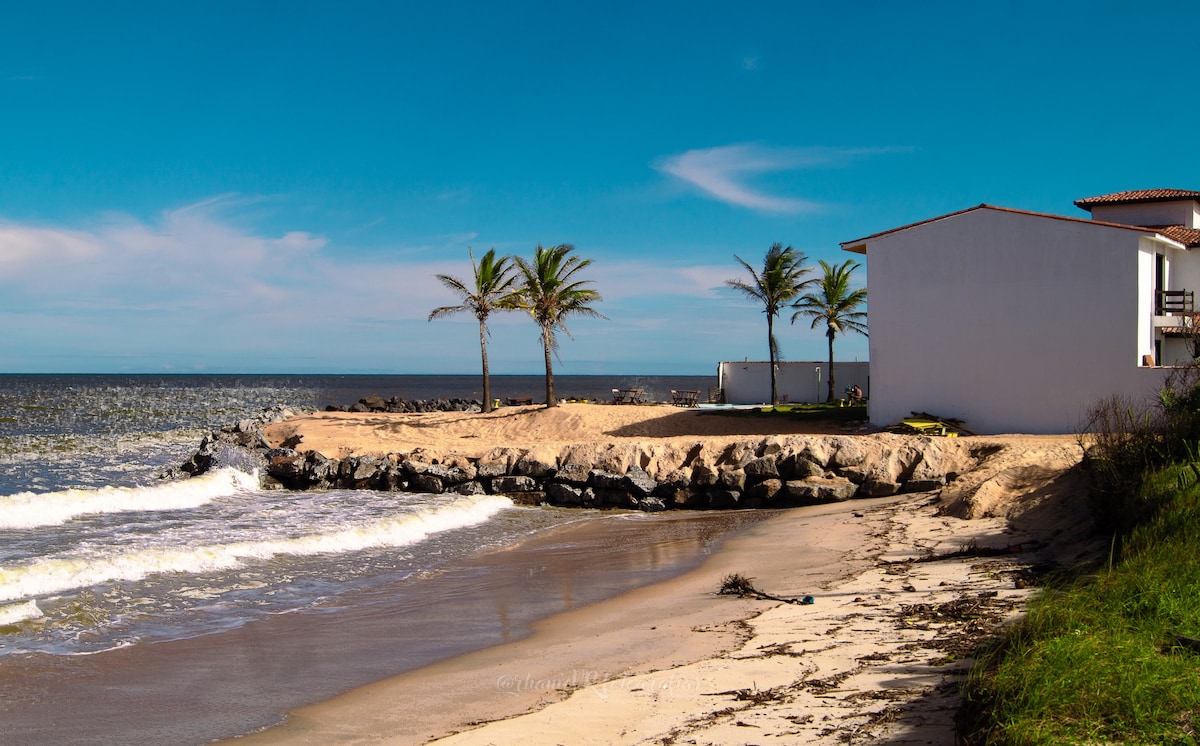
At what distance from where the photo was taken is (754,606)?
30.8 feet

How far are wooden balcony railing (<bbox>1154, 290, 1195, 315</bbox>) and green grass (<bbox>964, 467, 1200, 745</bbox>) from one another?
22439 mm

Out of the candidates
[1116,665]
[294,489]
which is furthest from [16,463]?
[1116,665]

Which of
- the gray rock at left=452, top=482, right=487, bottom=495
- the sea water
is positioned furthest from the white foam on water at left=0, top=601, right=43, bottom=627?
the gray rock at left=452, top=482, right=487, bottom=495

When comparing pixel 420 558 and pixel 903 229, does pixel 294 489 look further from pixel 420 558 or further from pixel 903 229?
pixel 903 229

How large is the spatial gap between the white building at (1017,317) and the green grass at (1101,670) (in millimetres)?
18447

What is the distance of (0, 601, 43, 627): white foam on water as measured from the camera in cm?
946

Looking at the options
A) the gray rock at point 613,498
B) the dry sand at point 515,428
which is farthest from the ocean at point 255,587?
the dry sand at point 515,428

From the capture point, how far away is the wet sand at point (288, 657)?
6.65 metres

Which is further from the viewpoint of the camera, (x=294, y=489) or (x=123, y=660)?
(x=294, y=489)

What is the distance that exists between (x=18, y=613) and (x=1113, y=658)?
10401 mm

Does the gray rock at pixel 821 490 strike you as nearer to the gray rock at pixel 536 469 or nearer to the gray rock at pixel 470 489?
the gray rock at pixel 536 469

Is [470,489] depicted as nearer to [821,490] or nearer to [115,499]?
[115,499]

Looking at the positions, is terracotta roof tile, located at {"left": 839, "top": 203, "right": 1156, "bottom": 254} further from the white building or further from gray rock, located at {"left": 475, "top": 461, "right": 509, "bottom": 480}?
gray rock, located at {"left": 475, "top": 461, "right": 509, "bottom": 480}

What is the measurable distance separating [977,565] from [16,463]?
98.4 ft
